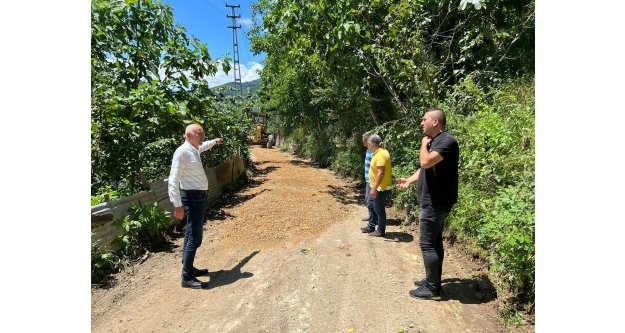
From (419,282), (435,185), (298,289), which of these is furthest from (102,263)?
(435,185)

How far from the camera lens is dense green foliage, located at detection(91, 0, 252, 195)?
539 cm

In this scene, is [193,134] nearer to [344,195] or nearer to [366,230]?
[366,230]

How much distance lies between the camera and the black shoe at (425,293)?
3.76 m

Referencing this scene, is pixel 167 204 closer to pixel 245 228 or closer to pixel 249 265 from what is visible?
pixel 245 228

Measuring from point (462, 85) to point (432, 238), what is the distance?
386cm

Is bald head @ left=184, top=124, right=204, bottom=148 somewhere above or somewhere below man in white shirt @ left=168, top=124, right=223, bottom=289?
above

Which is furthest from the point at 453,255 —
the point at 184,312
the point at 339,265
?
the point at 184,312

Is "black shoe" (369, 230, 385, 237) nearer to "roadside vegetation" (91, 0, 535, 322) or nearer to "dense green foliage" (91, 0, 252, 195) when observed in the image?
"roadside vegetation" (91, 0, 535, 322)

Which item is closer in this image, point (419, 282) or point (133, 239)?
point (419, 282)

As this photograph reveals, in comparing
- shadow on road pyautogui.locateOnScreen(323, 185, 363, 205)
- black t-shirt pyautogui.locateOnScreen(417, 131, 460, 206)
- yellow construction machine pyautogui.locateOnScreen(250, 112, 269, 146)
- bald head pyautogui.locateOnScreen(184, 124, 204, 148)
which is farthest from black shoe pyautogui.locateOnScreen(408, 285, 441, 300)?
yellow construction machine pyautogui.locateOnScreen(250, 112, 269, 146)

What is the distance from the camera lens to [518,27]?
732cm

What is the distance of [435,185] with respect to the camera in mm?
3566

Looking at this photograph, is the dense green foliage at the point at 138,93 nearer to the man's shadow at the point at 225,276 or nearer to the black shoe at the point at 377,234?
the man's shadow at the point at 225,276

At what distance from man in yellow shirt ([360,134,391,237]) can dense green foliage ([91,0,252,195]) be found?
3.06 metres
